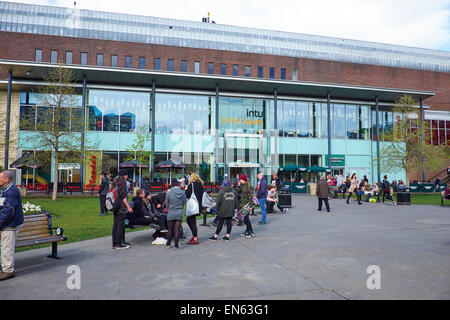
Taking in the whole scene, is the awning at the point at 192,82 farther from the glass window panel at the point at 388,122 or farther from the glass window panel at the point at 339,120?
the glass window panel at the point at 388,122

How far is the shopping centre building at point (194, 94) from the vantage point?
33500mm

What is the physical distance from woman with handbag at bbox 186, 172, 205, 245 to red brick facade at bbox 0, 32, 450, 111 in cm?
3305

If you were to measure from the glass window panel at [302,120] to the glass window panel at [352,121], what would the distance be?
217 inches

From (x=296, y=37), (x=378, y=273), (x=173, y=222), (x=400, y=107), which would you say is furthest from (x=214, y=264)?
(x=296, y=37)

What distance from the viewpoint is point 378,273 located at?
563 cm

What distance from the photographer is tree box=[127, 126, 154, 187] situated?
31.3 meters

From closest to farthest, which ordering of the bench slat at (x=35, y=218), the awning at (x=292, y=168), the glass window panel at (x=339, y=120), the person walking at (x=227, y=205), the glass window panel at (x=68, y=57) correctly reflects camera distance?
the bench slat at (x=35, y=218) < the person walking at (x=227, y=205) < the awning at (x=292, y=168) < the glass window panel at (x=68, y=57) < the glass window panel at (x=339, y=120)

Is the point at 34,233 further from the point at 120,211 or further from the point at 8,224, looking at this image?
the point at 120,211

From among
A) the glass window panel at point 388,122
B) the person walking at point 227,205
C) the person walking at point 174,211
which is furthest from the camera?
the glass window panel at point 388,122

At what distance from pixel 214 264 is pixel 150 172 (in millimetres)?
28946

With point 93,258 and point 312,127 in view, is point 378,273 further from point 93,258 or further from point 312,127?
point 312,127

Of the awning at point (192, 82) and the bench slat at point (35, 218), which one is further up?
the awning at point (192, 82)

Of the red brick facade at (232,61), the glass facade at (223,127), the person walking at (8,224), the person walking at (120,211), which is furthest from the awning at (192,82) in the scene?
the person walking at (8,224)

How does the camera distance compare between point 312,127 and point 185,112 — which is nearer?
point 185,112
